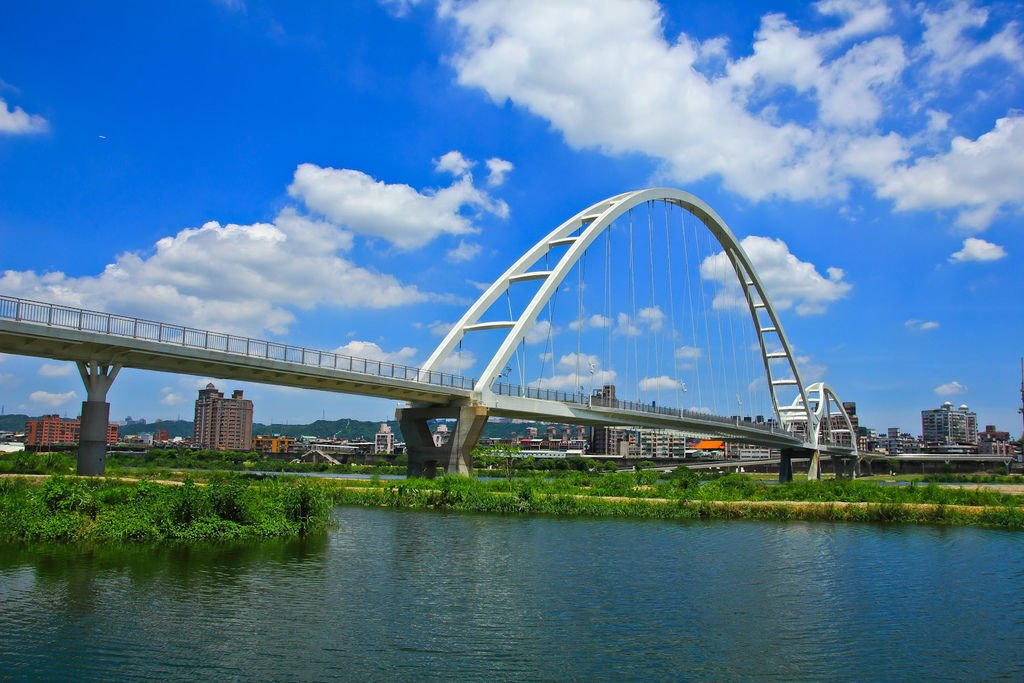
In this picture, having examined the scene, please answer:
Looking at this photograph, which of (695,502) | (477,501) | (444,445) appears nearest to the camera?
(695,502)

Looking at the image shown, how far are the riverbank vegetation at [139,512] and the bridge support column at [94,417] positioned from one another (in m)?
6.38

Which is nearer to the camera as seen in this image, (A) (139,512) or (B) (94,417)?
(A) (139,512)

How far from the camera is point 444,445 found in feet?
158

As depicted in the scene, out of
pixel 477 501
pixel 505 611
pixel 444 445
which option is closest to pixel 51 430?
pixel 444 445

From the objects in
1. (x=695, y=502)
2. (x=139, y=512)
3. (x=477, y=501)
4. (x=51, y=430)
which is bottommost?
(x=477, y=501)

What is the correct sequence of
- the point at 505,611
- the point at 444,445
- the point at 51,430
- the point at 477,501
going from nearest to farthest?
the point at 505,611 → the point at 477,501 → the point at 444,445 → the point at 51,430

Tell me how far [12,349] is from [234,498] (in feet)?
47.0

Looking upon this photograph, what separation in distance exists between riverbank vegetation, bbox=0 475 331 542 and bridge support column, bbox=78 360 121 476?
20.9ft

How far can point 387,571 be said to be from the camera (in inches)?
739

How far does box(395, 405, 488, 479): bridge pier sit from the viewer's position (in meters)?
46.5

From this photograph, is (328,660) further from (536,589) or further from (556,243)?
(556,243)

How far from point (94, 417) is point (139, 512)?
38.3ft

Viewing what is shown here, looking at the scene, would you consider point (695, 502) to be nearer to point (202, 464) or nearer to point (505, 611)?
point (505, 611)

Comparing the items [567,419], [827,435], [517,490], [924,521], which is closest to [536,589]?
[517,490]
